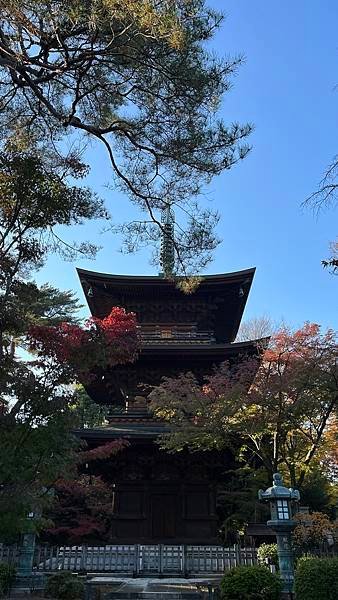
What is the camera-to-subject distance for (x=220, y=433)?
14.3 metres

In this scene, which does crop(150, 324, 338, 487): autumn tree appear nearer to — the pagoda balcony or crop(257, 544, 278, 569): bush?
crop(257, 544, 278, 569): bush

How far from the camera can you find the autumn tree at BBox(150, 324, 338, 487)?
44.4ft

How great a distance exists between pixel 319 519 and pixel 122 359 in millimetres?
6789

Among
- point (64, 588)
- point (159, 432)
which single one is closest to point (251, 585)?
point (64, 588)

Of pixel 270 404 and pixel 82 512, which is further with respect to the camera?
pixel 82 512

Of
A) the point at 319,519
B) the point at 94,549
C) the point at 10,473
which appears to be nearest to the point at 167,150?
the point at 10,473

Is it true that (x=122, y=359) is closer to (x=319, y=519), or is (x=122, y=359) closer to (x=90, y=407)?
(x=319, y=519)

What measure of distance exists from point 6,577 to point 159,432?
6.88 m

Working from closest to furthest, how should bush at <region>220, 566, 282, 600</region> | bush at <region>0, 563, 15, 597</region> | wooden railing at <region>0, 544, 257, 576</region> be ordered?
bush at <region>220, 566, 282, 600</region>, bush at <region>0, 563, 15, 597</region>, wooden railing at <region>0, 544, 257, 576</region>

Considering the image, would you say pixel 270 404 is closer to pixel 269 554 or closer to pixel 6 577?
pixel 269 554

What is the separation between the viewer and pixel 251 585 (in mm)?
9234

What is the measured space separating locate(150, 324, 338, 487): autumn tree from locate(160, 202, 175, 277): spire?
18.0ft

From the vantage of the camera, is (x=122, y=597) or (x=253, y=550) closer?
(x=122, y=597)

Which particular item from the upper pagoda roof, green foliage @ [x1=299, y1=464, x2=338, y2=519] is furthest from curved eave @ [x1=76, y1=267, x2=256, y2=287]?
green foliage @ [x1=299, y1=464, x2=338, y2=519]
